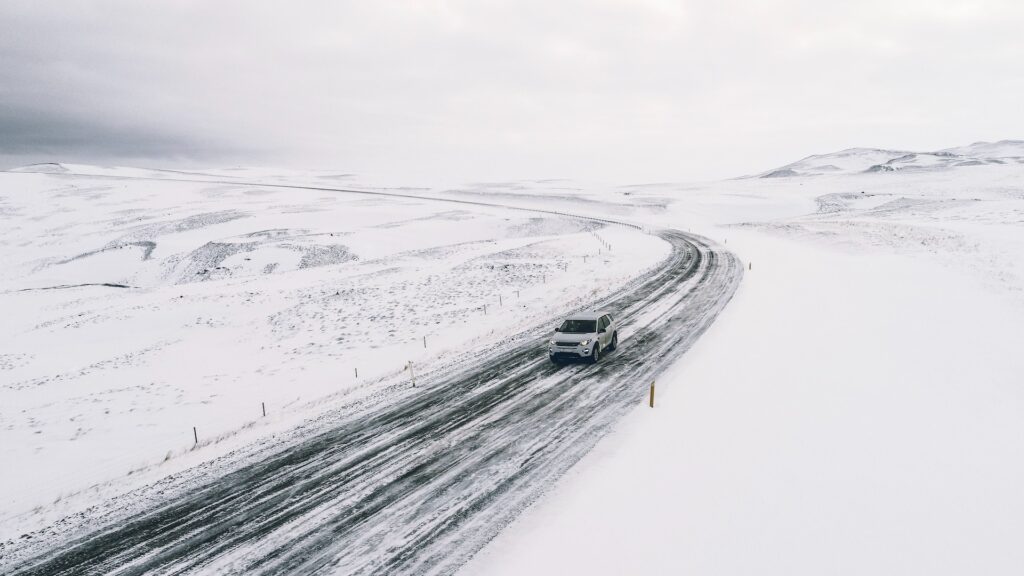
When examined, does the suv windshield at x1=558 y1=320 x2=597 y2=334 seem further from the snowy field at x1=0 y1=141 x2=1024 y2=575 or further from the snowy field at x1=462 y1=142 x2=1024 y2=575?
the snowy field at x1=462 y1=142 x2=1024 y2=575

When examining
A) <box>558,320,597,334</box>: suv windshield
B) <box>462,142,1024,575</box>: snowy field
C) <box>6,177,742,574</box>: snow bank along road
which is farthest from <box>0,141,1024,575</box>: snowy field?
<box>558,320,597,334</box>: suv windshield

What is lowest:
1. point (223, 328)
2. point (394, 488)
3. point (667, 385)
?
point (223, 328)

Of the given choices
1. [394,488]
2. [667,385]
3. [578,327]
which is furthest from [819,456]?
[394,488]

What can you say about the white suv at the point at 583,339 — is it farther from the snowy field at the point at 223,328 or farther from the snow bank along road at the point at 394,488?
the snowy field at the point at 223,328

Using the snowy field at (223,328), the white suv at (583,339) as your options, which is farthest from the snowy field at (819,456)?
the snowy field at (223,328)

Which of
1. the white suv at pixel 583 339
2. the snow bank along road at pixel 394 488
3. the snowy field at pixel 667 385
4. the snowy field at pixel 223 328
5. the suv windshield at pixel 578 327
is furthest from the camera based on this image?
the suv windshield at pixel 578 327

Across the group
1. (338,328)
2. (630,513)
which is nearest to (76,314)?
(338,328)

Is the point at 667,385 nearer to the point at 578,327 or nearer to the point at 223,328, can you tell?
the point at 578,327
